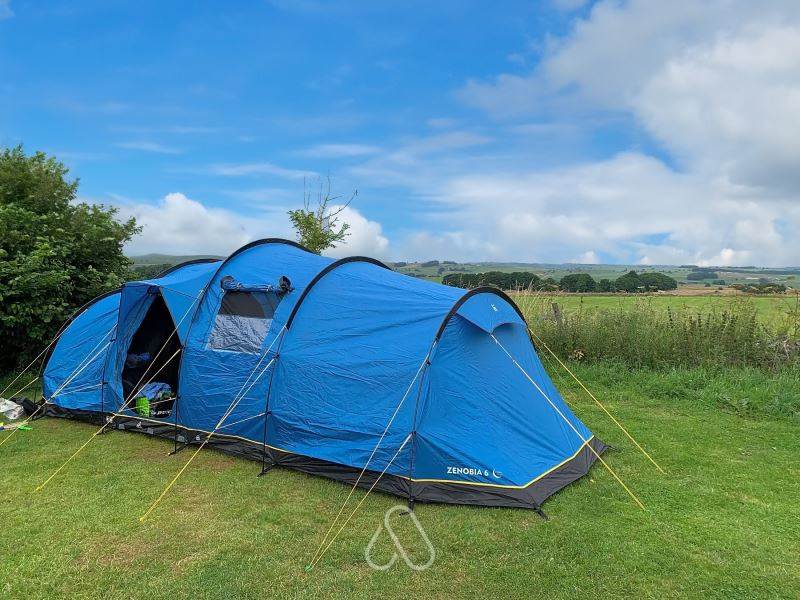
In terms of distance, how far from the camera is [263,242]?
7.56 m

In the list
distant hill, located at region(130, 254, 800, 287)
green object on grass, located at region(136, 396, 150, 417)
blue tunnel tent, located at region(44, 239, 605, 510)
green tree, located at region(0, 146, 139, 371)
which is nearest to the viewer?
blue tunnel tent, located at region(44, 239, 605, 510)

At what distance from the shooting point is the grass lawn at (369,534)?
4000 millimetres

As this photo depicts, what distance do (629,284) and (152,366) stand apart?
39.0 ft

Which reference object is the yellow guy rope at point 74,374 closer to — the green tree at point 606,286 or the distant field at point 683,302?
the distant field at point 683,302

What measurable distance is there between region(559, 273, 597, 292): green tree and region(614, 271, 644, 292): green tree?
0.75 meters

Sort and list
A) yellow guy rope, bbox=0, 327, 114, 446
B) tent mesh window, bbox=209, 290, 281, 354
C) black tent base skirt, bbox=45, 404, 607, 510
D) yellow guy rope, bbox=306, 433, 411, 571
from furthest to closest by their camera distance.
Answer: yellow guy rope, bbox=0, 327, 114, 446 < tent mesh window, bbox=209, 290, 281, 354 < black tent base skirt, bbox=45, 404, 607, 510 < yellow guy rope, bbox=306, 433, 411, 571

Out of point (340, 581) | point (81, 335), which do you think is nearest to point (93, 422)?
point (81, 335)

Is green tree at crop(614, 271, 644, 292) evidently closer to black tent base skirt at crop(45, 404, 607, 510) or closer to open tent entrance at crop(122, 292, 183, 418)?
black tent base skirt at crop(45, 404, 607, 510)

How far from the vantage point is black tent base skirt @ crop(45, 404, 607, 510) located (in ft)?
16.9

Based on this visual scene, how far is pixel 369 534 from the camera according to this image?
4.70 metres

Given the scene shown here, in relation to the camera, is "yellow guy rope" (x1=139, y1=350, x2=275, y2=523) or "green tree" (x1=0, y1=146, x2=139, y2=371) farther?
"green tree" (x1=0, y1=146, x2=139, y2=371)

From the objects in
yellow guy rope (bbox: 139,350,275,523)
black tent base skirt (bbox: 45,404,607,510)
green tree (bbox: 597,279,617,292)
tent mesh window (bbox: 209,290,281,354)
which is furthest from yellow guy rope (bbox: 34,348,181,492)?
green tree (bbox: 597,279,617,292)

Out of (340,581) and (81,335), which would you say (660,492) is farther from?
(81,335)

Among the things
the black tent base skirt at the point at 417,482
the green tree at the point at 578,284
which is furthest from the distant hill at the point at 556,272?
the black tent base skirt at the point at 417,482
